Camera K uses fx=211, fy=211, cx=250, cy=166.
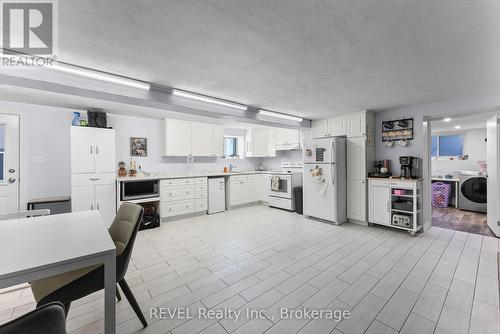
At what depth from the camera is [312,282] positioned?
7.52 ft

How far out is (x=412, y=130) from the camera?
3.95 meters

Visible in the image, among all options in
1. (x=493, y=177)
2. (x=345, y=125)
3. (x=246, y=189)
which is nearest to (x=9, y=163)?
(x=246, y=189)

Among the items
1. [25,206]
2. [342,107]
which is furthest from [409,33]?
[25,206]

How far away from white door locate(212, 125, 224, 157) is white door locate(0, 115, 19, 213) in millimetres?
3633

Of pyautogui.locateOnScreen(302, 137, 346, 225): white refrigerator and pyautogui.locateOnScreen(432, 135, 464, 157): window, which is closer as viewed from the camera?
pyautogui.locateOnScreen(302, 137, 346, 225): white refrigerator

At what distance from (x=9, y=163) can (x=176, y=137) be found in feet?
9.13

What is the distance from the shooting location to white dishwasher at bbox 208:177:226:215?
5.19 meters

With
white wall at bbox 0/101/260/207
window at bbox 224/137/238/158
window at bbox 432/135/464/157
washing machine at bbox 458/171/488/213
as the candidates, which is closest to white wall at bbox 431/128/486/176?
window at bbox 432/135/464/157

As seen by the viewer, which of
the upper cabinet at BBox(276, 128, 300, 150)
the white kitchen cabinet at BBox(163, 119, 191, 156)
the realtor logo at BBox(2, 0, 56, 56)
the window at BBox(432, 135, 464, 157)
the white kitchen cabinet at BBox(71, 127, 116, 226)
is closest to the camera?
the realtor logo at BBox(2, 0, 56, 56)

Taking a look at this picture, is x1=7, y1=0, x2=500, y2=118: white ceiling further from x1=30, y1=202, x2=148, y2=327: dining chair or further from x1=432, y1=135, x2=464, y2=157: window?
x1=432, y1=135, x2=464, y2=157: window

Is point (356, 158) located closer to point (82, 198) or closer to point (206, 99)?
point (206, 99)

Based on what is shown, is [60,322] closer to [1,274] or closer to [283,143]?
[1,274]

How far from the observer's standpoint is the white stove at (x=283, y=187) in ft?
→ 17.6

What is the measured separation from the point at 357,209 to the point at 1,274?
473 cm
